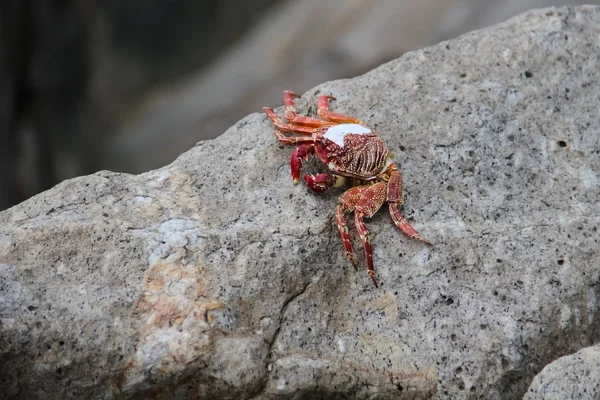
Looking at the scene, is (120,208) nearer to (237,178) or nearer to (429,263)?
(237,178)

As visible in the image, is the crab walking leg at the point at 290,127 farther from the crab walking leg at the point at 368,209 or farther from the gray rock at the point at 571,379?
the gray rock at the point at 571,379

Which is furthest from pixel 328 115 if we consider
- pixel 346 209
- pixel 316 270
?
pixel 316 270

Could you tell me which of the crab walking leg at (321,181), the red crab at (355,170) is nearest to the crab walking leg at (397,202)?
the red crab at (355,170)

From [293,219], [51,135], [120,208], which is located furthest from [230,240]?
Result: [51,135]

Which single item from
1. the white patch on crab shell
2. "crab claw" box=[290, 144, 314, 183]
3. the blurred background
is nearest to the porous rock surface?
"crab claw" box=[290, 144, 314, 183]

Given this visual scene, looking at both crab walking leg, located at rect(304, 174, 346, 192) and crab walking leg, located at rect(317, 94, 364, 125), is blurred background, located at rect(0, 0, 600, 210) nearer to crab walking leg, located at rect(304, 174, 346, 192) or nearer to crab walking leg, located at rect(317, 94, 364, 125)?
crab walking leg, located at rect(317, 94, 364, 125)

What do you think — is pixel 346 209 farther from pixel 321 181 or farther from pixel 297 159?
pixel 297 159
